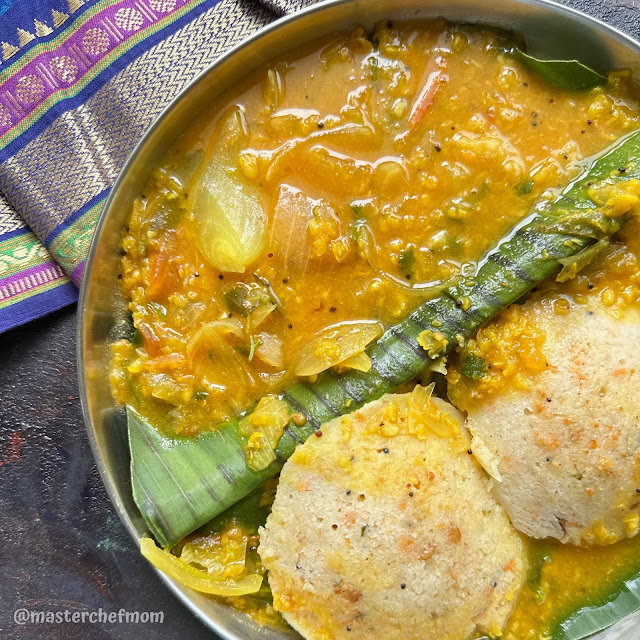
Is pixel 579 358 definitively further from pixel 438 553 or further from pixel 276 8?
pixel 276 8

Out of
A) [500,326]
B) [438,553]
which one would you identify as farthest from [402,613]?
[500,326]

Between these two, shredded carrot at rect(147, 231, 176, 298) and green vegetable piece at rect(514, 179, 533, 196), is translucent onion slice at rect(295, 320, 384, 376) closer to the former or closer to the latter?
shredded carrot at rect(147, 231, 176, 298)

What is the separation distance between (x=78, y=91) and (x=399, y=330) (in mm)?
1940

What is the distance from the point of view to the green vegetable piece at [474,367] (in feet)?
7.73

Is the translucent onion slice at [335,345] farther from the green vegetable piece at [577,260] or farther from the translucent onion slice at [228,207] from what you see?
the green vegetable piece at [577,260]

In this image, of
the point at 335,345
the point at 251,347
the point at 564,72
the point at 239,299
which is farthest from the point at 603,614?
the point at 564,72

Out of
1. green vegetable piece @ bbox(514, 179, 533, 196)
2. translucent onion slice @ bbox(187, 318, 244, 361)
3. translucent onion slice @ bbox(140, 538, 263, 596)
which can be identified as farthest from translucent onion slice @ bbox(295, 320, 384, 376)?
translucent onion slice @ bbox(140, 538, 263, 596)

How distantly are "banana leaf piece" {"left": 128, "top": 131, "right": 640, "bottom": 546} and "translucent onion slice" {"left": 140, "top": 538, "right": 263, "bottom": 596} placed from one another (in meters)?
0.08

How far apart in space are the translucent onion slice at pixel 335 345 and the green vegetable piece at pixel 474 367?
380 millimetres

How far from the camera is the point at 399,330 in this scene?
2.45 m

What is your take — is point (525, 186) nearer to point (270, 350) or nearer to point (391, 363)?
point (391, 363)

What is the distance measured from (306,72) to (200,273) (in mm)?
963

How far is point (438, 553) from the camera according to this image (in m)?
2.29

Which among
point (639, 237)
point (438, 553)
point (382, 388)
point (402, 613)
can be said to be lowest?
point (402, 613)
